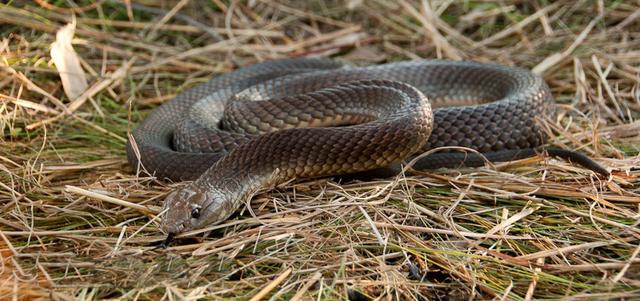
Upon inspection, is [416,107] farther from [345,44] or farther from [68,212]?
[345,44]

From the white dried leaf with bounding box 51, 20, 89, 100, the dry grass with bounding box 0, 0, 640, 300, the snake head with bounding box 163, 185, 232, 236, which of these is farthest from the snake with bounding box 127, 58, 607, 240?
the white dried leaf with bounding box 51, 20, 89, 100

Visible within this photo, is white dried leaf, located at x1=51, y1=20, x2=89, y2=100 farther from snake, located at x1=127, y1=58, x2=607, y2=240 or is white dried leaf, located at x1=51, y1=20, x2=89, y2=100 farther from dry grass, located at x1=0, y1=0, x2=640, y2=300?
snake, located at x1=127, y1=58, x2=607, y2=240

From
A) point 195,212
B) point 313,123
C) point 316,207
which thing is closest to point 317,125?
point 313,123

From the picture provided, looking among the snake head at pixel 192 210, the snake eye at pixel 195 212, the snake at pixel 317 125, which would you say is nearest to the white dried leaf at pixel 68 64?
the snake at pixel 317 125

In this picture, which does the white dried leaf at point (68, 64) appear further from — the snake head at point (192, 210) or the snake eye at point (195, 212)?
the snake eye at point (195, 212)

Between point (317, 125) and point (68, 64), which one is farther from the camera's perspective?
A: point (68, 64)

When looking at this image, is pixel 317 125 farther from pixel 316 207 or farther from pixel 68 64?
pixel 68 64

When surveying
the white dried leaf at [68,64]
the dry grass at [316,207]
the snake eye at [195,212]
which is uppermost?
the white dried leaf at [68,64]

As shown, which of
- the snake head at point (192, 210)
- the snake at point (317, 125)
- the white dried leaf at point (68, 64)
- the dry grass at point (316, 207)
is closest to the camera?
the dry grass at point (316, 207)
